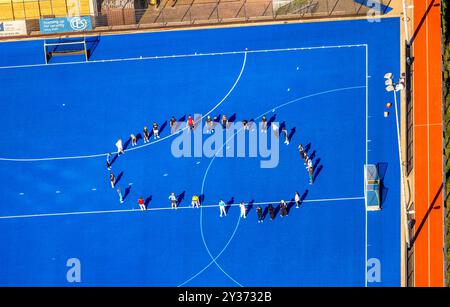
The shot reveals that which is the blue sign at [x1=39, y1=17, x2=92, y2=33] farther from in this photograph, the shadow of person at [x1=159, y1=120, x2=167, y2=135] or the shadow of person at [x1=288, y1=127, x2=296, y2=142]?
the shadow of person at [x1=288, y1=127, x2=296, y2=142]

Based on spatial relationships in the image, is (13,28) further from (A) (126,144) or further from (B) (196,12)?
(B) (196,12)

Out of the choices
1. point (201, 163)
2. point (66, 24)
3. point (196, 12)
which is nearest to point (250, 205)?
point (201, 163)

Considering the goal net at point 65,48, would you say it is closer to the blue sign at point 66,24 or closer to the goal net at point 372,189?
the blue sign at point 66,24

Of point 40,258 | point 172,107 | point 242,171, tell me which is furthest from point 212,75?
point 40,258

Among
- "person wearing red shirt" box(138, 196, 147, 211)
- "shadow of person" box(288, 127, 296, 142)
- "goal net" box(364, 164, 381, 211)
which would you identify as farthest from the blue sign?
"goal net" box(364, 164, 381, 211)

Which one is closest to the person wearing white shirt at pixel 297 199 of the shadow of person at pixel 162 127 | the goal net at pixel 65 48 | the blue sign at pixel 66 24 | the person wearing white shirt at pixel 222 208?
the person wearing white shirt at pixel 222 208
